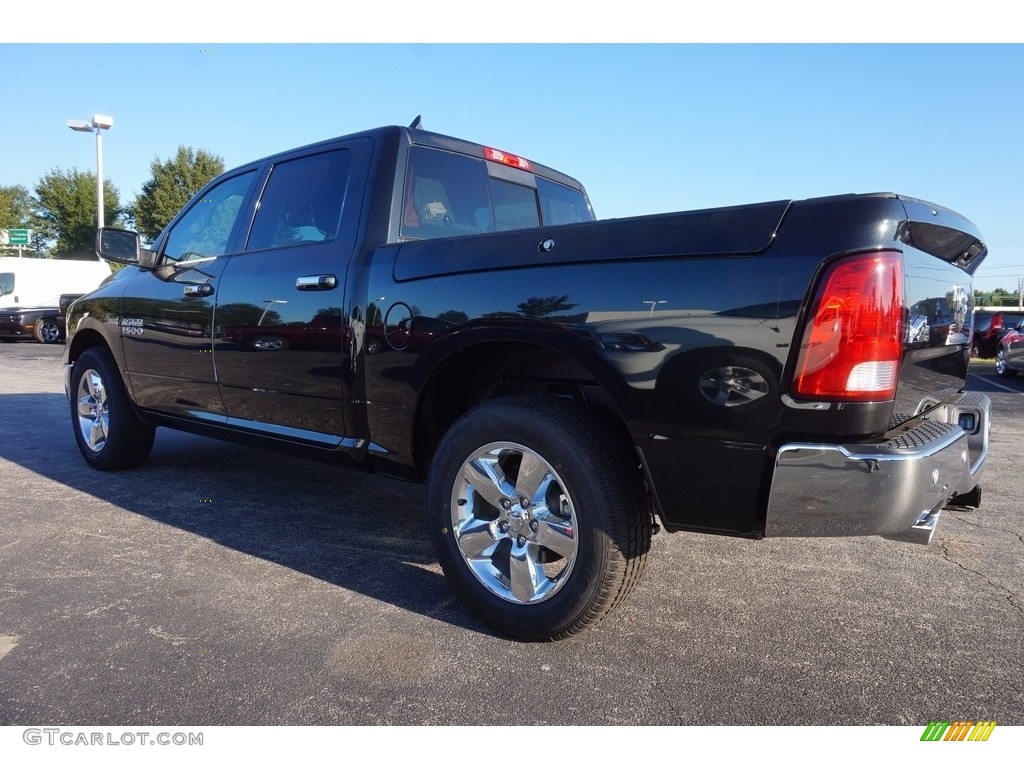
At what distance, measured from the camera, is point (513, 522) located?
253 cm

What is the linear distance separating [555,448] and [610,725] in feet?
2.69

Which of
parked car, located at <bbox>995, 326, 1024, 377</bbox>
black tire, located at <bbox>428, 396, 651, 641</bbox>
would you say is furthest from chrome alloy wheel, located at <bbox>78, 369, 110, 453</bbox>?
parked car, located at <bbox>995, 326, 1024, 377</bbox>

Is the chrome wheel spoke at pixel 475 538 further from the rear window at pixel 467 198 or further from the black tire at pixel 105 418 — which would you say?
the black tire at pixel 105 418

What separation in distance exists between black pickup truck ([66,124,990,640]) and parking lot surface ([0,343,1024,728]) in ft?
0.94

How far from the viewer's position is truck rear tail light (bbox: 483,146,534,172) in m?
3.79

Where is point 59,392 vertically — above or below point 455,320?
below

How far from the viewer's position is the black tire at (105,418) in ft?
15.1

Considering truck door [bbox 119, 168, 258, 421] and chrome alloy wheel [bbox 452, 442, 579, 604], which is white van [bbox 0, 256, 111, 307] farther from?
chrome alloy wheel [bbox 452, 442, 579, 604]

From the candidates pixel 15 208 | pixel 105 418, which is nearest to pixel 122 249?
pixel 105 418

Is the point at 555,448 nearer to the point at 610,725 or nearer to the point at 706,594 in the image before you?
the point at 610,725

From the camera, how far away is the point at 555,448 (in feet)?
7.75

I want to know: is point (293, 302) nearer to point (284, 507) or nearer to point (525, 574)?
point (284, 507)

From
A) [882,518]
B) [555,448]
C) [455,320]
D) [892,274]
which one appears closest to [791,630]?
[882,518]

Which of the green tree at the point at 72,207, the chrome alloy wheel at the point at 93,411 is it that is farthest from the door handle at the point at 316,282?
the green tree at the point at 72,207
